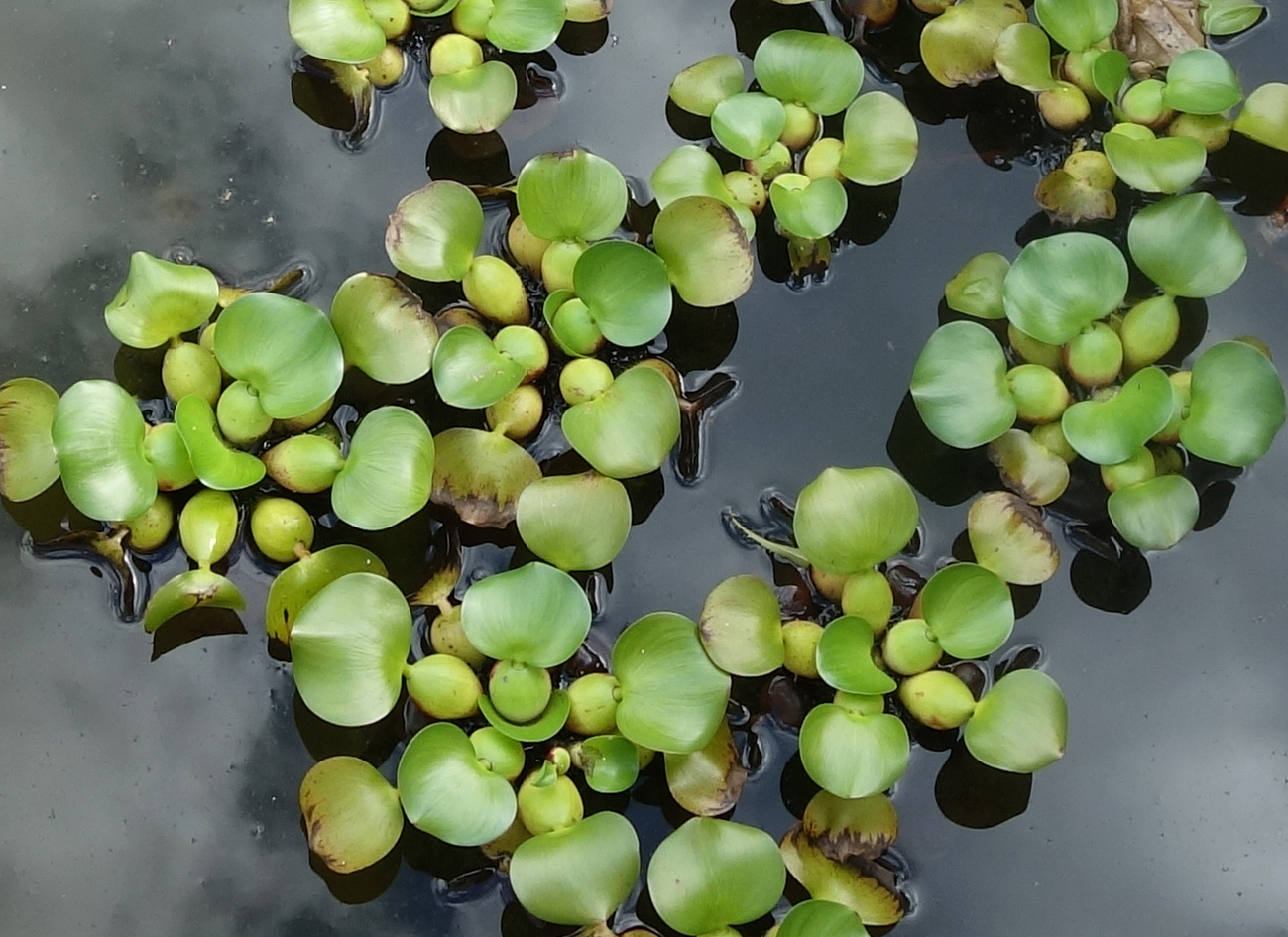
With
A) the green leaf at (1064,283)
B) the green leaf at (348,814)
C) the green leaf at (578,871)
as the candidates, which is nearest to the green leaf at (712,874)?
the green leaf at (578,871)

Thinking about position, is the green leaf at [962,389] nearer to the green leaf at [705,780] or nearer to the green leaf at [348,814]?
the green leaf at [705,780]

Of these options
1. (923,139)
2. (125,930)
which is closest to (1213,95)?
(923,139)

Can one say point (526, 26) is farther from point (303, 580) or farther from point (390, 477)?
point (303, 580)

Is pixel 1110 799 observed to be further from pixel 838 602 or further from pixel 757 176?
pixel 757 176

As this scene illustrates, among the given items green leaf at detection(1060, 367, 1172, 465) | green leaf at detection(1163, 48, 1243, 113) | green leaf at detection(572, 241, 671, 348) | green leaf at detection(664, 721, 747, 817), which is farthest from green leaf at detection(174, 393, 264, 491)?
green leaf at detection(1163, 48, 1243, 113)

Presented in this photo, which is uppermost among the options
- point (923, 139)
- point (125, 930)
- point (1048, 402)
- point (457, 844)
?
point (923, 139)
